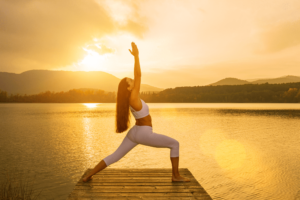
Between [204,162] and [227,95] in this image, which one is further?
[227,95]

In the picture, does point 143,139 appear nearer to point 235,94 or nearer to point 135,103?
point 135,103

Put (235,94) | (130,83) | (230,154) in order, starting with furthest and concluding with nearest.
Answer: (235,94) → (230,154) → (130,83)

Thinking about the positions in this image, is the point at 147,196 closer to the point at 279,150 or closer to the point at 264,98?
the point at 279,150

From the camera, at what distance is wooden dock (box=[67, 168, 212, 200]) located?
4313mm

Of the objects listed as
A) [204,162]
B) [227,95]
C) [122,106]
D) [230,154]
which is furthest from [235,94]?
[122,106]

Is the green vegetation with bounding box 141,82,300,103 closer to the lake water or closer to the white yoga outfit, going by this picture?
the lake water

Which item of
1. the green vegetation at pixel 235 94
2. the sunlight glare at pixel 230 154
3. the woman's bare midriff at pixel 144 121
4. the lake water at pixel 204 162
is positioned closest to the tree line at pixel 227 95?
the green vegetation at pixel 235 94

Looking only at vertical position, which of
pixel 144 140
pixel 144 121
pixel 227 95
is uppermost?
pixel 227 95

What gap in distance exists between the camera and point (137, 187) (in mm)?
4789

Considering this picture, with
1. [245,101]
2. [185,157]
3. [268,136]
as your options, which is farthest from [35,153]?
[245,101]

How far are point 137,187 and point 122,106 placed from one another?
6.22 feet

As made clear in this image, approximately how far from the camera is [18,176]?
10.8m

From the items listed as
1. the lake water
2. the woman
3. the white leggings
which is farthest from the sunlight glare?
the woman

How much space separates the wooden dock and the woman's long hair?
1332 mm
